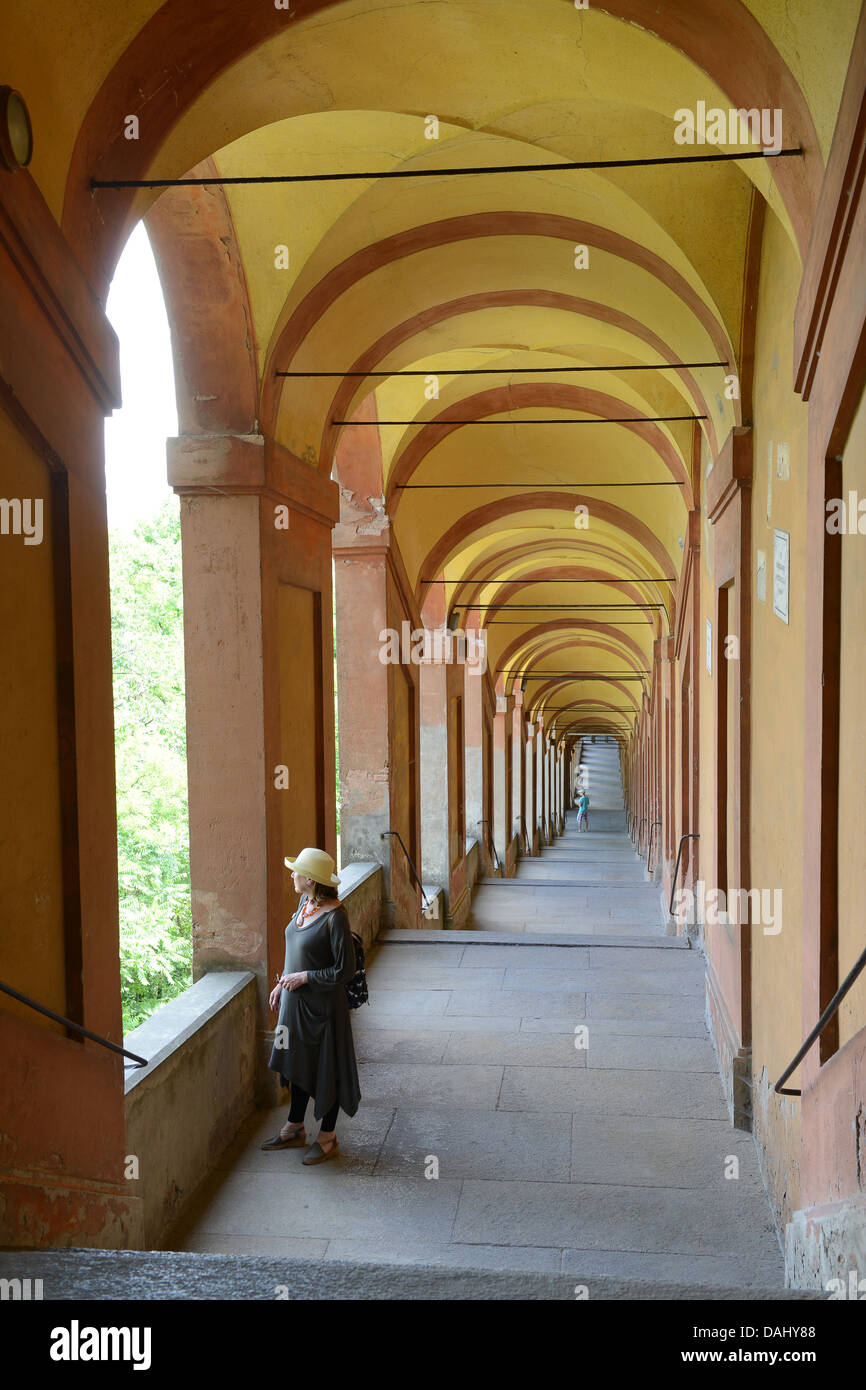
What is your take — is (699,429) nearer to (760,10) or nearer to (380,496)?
(380,496)

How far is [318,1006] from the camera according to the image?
563 cm

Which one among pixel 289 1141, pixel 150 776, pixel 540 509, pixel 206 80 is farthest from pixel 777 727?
pixel 150 776

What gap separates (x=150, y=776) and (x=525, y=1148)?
13.6 metres

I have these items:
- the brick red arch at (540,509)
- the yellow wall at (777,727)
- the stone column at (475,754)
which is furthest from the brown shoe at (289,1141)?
the stone column at (475,754)

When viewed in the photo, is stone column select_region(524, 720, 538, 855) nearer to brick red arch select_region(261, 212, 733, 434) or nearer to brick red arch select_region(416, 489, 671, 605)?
brick red arch select_region(416, 489, 671, 605)

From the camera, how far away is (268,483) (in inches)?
262

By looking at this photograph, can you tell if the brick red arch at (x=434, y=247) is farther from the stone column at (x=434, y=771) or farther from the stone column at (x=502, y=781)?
the stone column at (x=502, y=781)

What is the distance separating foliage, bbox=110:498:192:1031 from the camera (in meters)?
17.1

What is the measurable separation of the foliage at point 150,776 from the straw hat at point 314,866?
9781 millimetres

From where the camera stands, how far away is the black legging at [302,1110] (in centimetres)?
569

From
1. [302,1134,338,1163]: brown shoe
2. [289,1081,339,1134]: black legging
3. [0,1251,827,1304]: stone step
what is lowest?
[302,1134,338,1163]: brown shoe

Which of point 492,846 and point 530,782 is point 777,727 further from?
point 530,782

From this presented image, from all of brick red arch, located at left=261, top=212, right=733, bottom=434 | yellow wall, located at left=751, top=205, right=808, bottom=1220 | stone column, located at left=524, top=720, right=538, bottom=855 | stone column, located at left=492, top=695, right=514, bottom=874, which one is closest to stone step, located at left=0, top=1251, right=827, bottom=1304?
yellow wall, located at left=751, top=205, right=808, bottom=1220
